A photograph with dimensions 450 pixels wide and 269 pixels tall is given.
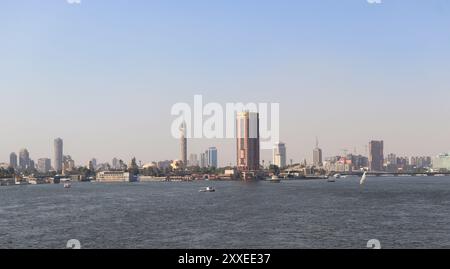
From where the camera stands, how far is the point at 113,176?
6012 centimetres

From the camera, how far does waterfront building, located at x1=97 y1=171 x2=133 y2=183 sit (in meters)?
59.7

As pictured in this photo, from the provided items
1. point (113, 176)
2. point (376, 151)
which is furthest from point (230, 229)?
point (113, 176)

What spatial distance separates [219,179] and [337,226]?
173ft

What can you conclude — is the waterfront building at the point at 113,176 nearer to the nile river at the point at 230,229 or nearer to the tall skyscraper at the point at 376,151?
the tall skyscraper at the point at 376,151

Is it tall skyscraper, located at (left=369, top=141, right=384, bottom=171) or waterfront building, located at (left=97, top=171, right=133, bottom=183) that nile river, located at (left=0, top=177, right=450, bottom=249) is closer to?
tall skyscraper, located at (left=369, top=141, right=384, bottom=171)

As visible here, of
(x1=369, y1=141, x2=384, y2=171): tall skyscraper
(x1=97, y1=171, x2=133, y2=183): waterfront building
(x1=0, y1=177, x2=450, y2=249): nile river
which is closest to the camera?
(x1=369, y1=141, x2=384, y2=171): tall skyscraper

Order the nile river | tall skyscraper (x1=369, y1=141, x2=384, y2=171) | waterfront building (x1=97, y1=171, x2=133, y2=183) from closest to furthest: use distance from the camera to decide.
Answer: tall skyscraper (x1=369, y1=141, x2=384, y2=171)
the nile river
waterfront building (x1=97, y1=171, x2=133, y2=183)

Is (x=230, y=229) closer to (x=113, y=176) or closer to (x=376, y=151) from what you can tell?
(x=376, y=151)

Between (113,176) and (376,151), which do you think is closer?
(376,151)

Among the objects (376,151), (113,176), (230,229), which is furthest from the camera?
(113,176)

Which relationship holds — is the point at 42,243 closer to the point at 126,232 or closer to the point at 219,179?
the point at 126,232

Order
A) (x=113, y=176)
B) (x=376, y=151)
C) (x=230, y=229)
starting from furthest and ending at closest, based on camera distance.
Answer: (x=113, y=176) → (x=230, y=229) → (x=376, y=151)

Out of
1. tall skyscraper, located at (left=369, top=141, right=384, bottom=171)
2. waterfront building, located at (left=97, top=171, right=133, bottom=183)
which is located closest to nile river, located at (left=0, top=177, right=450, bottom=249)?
tall skyscraper, located at (left=369, top=141, right=384, bottom=171)
